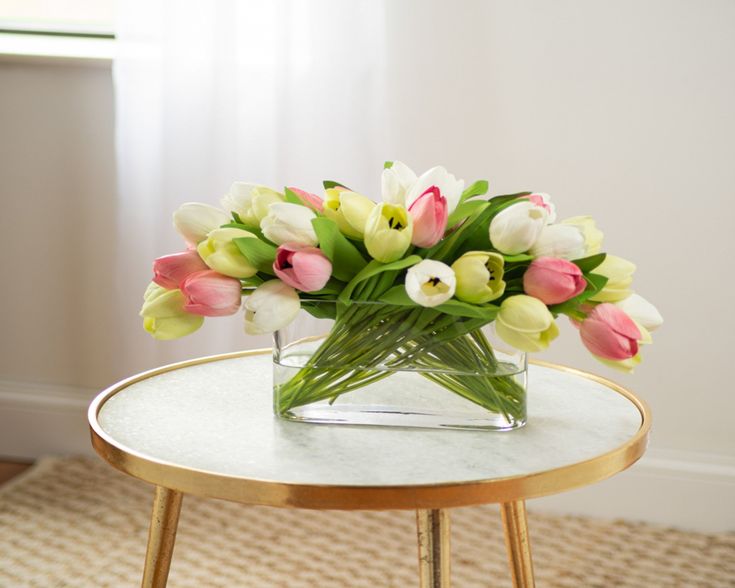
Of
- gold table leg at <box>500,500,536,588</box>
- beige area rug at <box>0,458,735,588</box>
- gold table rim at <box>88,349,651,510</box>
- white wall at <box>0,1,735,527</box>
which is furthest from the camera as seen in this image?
white wall at <box>0,1,735,527</box>

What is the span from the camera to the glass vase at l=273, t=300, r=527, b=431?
0.99 m

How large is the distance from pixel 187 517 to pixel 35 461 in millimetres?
601

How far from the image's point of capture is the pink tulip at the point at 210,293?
96cm

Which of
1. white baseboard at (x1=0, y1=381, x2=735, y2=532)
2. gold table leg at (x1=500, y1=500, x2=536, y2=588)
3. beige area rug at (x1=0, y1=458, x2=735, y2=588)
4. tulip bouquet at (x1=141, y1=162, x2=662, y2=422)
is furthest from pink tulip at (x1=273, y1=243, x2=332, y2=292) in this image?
white baseboard at (x1=0, y1=381, x2=735, y2=532)

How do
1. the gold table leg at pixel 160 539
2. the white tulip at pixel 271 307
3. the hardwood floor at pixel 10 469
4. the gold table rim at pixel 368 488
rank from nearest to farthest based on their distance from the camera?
the gold table rim at pixel 368 488 < the white tulip at pixel 271 307 < the gold table leg at pixel 160 539 < the hardwood floor at pixel 10 469

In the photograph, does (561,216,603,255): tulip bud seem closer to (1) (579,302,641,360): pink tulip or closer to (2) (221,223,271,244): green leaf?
(1) (579,302,641,360): pink tulip

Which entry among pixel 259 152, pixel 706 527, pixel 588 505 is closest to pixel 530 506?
pixel 588 505

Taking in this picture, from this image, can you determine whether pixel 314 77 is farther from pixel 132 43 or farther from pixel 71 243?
pixel 71 243

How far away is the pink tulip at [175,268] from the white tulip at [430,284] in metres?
0.23

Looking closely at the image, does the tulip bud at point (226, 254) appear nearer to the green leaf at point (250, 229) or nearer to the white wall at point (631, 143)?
the green leaf at point (250, 229)

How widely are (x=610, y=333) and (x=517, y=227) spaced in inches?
5.5

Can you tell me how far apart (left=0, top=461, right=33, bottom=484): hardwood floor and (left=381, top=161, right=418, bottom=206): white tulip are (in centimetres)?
165

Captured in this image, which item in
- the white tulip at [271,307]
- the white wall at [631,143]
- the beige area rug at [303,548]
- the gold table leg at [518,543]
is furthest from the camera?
the white wall at [631,143]

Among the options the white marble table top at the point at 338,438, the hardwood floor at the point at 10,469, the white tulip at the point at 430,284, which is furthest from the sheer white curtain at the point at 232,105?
the white tulip at the point at 430,284
